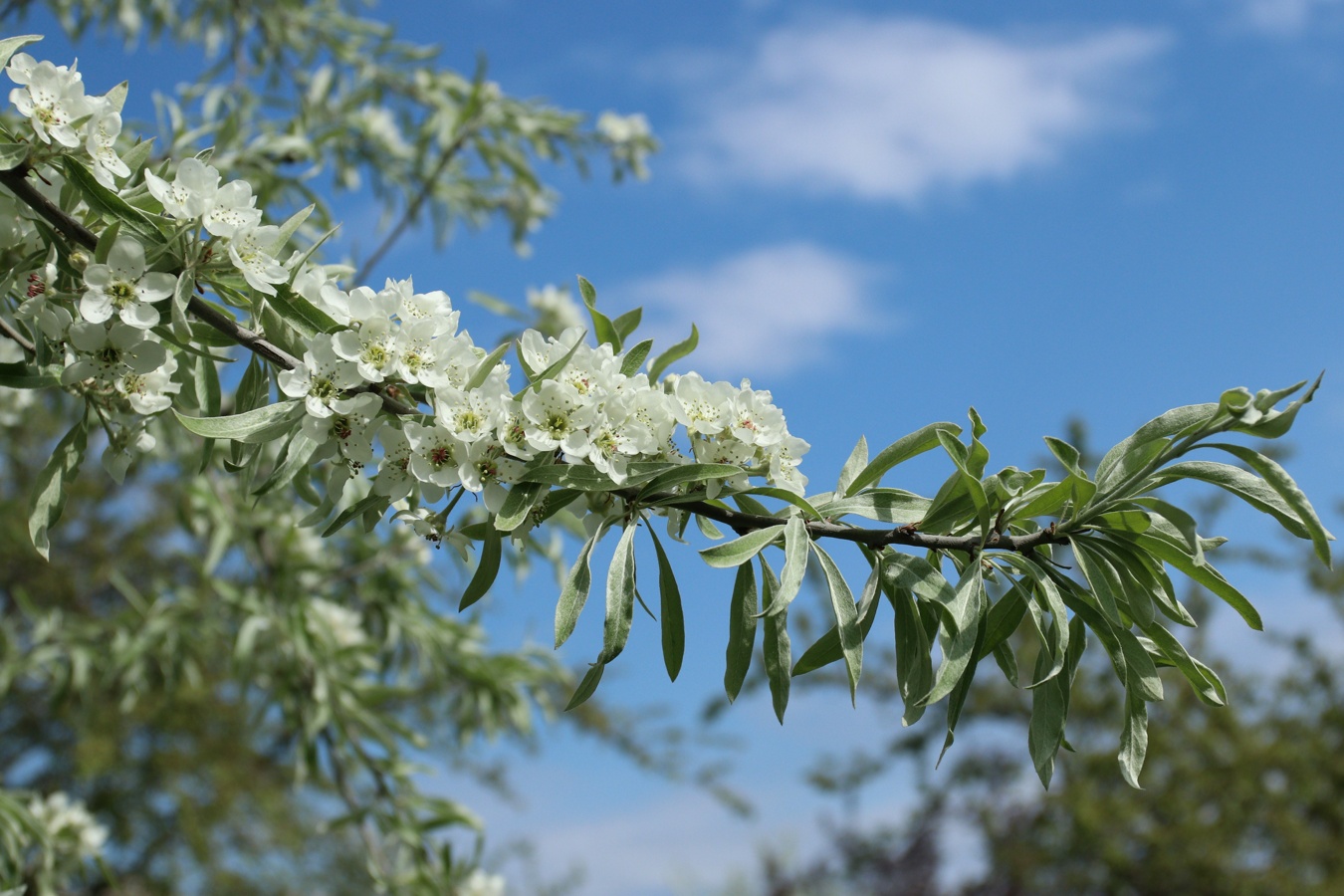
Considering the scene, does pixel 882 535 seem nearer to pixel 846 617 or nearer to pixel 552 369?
pixel 846 617

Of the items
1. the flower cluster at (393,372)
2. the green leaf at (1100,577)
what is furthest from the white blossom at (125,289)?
the green leaf at (1100,577)

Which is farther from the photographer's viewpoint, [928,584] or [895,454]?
[895,454]

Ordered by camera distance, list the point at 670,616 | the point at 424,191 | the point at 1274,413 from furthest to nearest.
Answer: the point at 424,191 < the point at 670,616 < the point at 1274,413

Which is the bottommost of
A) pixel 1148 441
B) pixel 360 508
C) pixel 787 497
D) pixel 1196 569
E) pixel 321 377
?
pixel 360 508

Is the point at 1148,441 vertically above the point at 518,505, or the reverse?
the point at 1148,441

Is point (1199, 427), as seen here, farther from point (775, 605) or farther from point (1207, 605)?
point (1207, 605)

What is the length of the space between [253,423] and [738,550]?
581mm

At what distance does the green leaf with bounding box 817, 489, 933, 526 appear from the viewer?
4.06 feet

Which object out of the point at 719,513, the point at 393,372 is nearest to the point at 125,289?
the point at 393,372

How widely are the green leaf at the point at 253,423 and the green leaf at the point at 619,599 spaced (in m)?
0.42

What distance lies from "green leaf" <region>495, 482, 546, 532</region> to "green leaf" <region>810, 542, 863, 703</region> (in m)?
0.32

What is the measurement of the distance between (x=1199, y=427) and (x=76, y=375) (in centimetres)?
131

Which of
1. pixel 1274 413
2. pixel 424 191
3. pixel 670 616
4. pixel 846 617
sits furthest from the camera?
pixel 424 191

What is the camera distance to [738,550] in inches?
45.1
